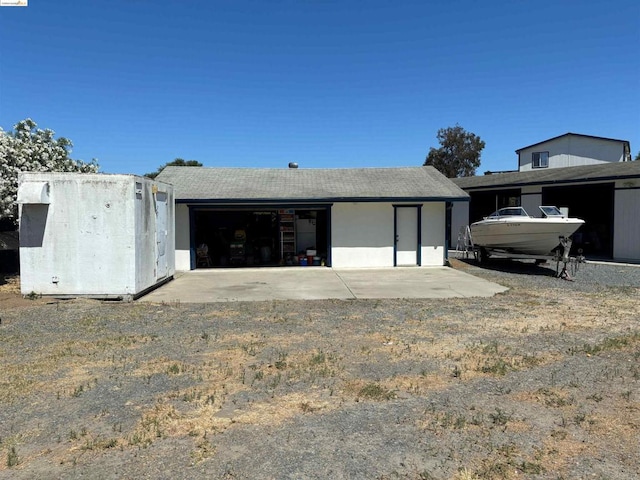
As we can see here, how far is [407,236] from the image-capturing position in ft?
56.3

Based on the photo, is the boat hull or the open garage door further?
the open garage door

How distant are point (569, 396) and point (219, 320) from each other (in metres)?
5.70

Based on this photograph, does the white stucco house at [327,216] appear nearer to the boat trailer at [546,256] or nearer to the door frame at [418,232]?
the door frame at [418,232]

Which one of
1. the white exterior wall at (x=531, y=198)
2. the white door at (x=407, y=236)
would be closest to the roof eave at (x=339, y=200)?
the white door at (x=407, y=236)

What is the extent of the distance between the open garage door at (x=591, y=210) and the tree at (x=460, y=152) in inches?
1273

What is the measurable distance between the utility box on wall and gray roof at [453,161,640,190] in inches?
661

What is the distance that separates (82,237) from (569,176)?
729 inches

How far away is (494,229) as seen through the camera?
16188 millimetres

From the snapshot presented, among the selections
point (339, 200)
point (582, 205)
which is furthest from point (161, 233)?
point (582, 205)

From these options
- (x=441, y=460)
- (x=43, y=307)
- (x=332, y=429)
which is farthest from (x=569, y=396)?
(x=43, y=307)

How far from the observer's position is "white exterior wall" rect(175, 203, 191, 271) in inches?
652

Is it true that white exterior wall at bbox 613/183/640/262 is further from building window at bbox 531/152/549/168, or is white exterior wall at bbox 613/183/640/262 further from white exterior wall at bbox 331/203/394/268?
building window at bbox 531/152/549/168

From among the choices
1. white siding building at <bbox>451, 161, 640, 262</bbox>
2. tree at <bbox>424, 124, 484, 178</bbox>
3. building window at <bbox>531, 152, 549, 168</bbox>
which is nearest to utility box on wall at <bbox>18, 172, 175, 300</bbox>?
white siding building at <bbox>451, 161, 640, 262</bbox>

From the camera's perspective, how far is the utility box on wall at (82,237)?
401 inches
